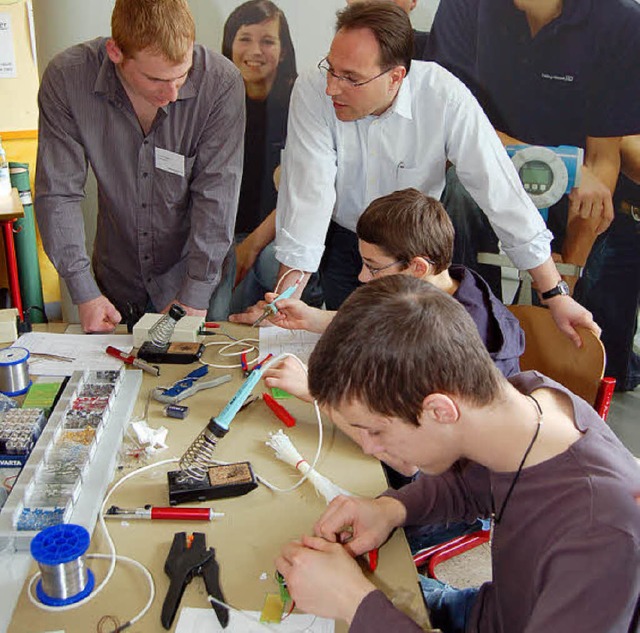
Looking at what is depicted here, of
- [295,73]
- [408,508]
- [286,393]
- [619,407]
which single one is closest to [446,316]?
[408,508]

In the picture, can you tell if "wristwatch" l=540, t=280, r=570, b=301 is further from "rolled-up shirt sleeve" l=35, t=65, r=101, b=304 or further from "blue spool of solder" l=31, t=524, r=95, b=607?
"blue spool of solder" l=31, t=524, r=95, b=607

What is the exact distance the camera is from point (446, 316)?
0.98 meters

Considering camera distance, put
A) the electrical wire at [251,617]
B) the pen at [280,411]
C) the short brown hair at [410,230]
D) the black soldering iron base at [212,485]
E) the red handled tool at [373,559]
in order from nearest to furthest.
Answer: the electrical wire at [251,617], the red handled tool at [373,559], the black soldering iron base at [212,485], the pen at [280,411], the short brown hair at [410,230]

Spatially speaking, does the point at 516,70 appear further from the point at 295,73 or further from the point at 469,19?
the point at 295,73

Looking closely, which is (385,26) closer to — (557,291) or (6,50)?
(557,291)

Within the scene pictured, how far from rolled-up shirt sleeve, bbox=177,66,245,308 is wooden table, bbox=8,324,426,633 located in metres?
0.70

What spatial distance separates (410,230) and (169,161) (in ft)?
2.81

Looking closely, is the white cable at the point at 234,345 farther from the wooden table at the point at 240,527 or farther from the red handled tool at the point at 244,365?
the wooden table at the point at 240,527

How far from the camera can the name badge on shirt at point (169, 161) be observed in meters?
2.16

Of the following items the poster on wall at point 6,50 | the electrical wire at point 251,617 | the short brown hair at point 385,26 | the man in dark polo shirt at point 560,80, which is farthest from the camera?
the poster on wall at point 6,50

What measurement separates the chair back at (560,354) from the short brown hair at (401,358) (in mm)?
886

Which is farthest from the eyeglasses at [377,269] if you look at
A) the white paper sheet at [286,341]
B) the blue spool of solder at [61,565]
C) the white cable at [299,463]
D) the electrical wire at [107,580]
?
the blue spool of solder at [61,565]

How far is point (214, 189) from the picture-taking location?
85.7 inches

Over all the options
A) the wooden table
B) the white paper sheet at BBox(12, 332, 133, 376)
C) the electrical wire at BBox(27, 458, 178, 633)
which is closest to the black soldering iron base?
the wooden table
